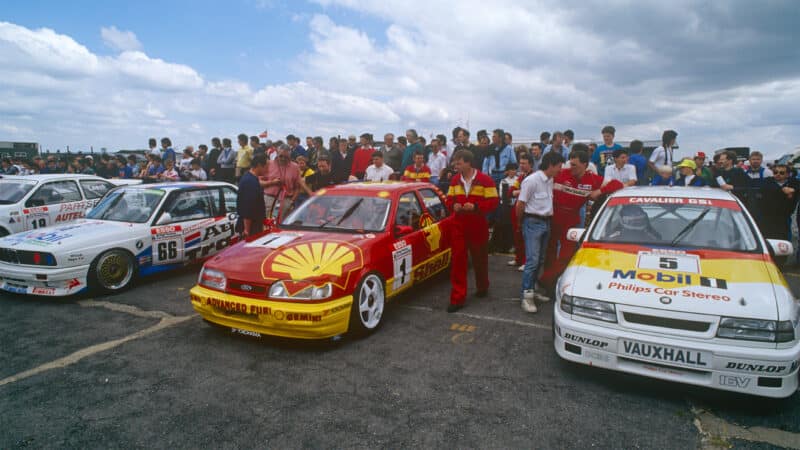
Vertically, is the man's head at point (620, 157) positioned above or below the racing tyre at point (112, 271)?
above

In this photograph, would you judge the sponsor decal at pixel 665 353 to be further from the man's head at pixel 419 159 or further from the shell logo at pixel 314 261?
the man's head at pixel 419 159

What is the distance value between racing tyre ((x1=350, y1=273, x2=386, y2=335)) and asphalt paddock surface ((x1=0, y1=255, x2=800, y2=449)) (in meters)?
0.14

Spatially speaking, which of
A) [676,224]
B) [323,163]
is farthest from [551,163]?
[323,163]

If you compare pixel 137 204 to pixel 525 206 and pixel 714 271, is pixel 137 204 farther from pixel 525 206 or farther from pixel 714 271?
pixel 714 271

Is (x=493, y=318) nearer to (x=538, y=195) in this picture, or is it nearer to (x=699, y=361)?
(x=538, y=195)

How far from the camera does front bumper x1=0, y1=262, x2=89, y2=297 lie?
513cm

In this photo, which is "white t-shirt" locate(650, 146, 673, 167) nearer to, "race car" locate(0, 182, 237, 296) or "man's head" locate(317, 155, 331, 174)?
"man's head" locate(317, 155, 331, 174)

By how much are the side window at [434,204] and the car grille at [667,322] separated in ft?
9.72

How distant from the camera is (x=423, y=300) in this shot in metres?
5.48

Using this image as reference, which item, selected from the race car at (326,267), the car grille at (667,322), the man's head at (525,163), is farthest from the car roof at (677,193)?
the man's head at (525,163)

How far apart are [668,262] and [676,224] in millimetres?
709

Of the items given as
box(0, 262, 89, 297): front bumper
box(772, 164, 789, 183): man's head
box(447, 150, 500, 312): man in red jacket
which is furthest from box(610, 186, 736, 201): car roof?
box(0, 262, 89, 297): front bumper

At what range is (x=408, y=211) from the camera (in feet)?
17.0

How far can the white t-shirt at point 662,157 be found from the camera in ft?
24.8
